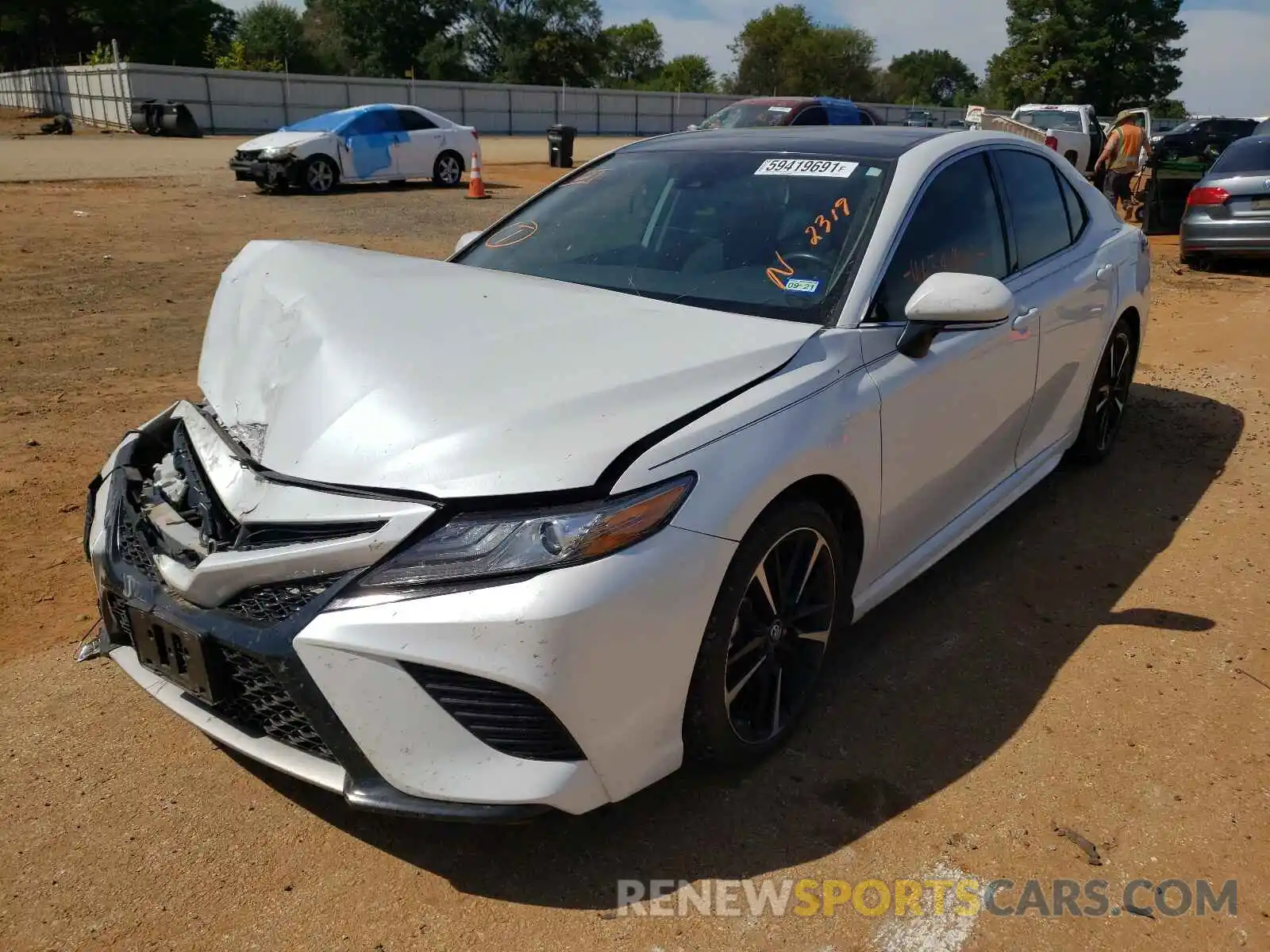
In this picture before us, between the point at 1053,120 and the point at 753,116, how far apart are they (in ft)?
24.9

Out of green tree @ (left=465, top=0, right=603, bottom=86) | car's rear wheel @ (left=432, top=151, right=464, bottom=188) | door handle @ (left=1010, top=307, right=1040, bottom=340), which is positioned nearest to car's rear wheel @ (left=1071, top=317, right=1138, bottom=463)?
door handle @ (left=1010, top=307, right=1040, bottom=340)

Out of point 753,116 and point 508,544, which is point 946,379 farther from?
point 753,116

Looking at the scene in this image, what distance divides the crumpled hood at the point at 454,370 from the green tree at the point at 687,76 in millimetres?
96830

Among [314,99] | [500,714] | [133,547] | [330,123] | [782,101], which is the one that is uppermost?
[314,99]

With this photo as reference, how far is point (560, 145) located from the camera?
25.4 metres

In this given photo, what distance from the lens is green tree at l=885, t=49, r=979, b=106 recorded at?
382 ft

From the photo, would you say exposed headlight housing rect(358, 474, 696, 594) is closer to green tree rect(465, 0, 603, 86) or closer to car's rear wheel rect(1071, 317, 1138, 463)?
car's rear wheel rect(1071, 317, 1138, 463)

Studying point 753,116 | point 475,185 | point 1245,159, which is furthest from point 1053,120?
point 475,185

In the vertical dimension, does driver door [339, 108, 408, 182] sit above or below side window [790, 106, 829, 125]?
below

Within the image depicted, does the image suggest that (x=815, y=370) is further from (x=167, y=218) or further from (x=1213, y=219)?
(x=167, y=218)

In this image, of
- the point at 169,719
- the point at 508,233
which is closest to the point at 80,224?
the point at 508,233

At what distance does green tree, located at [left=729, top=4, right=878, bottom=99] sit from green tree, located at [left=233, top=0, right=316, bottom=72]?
36.9m

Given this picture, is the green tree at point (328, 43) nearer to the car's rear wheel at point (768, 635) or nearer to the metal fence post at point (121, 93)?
the metal fence post at point (121, 93)

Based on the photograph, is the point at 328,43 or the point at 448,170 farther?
the point at 328,43
